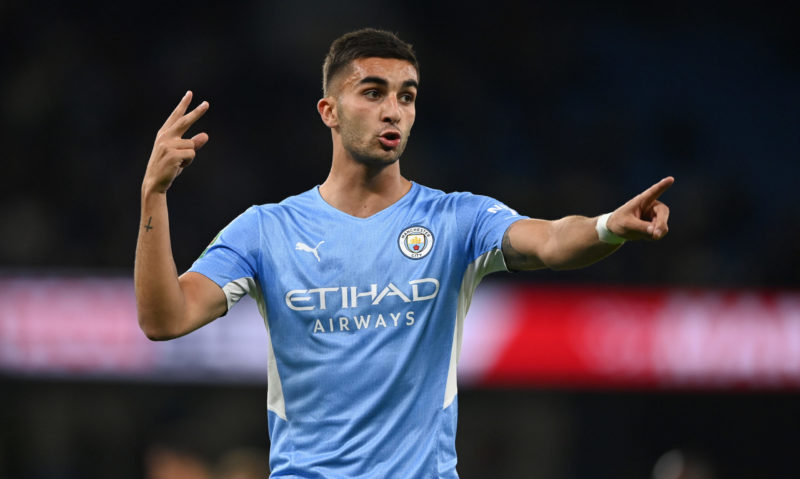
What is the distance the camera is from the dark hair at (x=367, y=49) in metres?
4.23

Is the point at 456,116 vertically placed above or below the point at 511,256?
above

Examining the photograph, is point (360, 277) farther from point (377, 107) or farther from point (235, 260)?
point (377, 107)

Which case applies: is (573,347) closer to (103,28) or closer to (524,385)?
(524,385)

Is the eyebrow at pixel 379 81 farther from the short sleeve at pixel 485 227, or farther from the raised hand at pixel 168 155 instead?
the raised hand at pixel 168 155

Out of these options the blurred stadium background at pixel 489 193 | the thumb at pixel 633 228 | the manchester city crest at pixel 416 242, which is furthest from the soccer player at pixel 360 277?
the blurred stadium background at pixel 489 193

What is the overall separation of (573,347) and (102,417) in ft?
16.3

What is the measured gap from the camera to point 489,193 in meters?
12.1

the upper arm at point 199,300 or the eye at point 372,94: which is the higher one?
the eye at point 372,94

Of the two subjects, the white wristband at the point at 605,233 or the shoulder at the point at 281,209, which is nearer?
the white wristband at the point at 605,233

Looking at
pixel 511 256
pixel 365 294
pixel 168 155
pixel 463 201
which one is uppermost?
pixel 168 155

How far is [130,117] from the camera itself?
12.5m

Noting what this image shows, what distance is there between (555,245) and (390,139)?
83 cm

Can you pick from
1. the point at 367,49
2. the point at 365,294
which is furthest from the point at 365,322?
the point at 367,49

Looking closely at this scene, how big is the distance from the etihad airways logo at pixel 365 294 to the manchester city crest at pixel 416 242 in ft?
0.35
